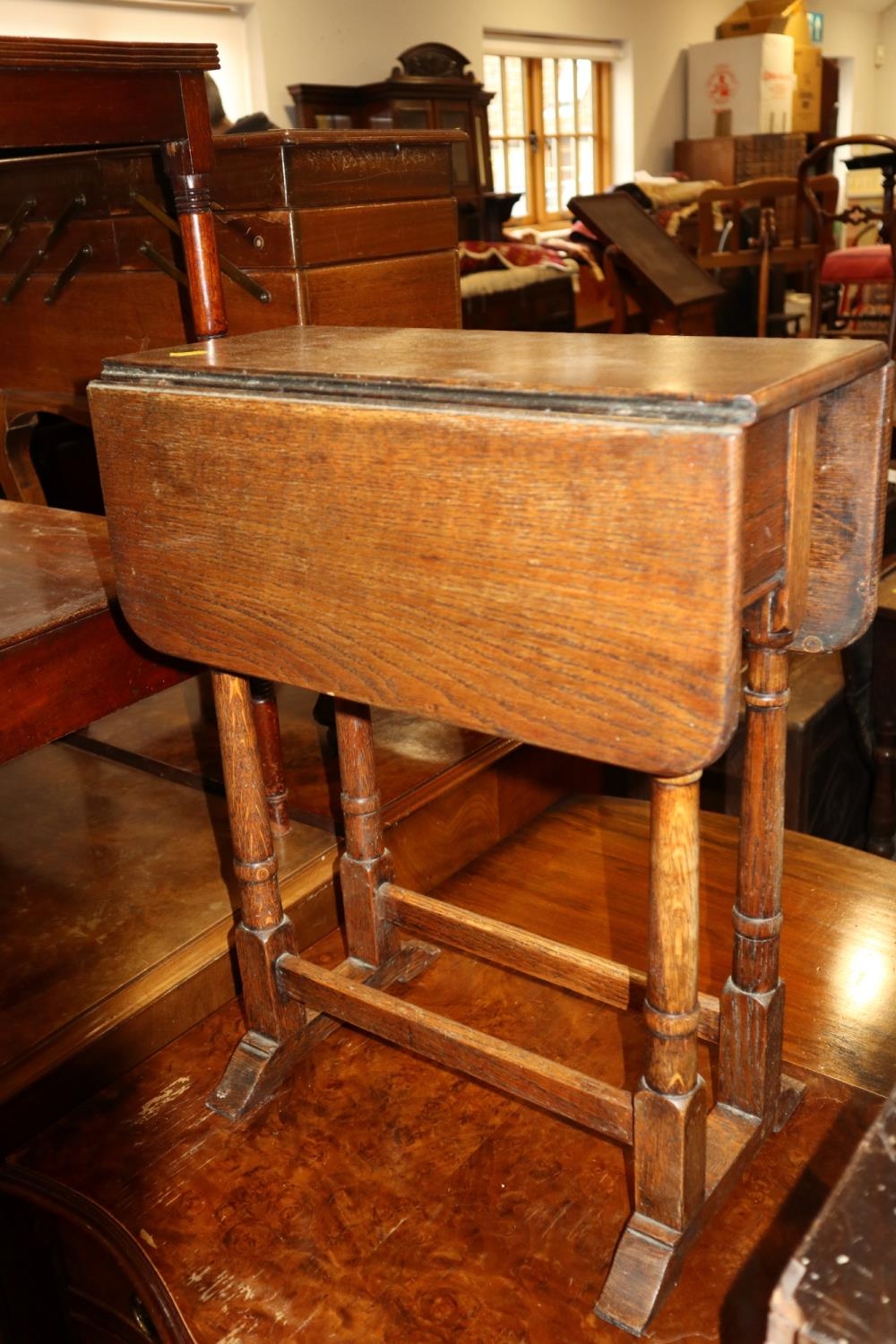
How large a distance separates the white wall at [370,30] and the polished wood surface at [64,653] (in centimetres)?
581

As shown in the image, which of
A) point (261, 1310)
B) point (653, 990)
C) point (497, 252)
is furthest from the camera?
point (497, 252)

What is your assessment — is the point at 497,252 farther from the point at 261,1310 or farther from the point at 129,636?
the point at 261,1310

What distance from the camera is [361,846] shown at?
1600mm

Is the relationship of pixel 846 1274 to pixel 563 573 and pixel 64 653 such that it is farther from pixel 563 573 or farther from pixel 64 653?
pixel 64 653

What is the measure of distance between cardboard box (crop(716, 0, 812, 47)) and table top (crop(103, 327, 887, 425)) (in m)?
11.4

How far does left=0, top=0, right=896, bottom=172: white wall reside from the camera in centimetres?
666

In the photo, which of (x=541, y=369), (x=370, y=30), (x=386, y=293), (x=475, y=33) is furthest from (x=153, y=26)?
(x=541, y=369)

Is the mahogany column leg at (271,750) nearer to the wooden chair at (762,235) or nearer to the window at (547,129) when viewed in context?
the wooden chair at (762,235)

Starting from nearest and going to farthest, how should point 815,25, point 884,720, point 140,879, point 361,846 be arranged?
1. point 361,846
2. point 140,879
3. point 884,720
4. point 815,25

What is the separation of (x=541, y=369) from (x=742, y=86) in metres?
11.2

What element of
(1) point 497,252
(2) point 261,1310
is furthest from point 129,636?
(1) point 497,252

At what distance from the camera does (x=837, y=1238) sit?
591mm

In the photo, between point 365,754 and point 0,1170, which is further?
point 365,754

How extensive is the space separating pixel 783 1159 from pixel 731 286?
714 centimetres
